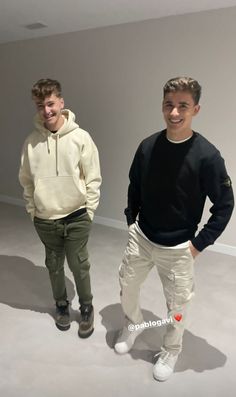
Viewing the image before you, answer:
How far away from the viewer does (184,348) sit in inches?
69.2

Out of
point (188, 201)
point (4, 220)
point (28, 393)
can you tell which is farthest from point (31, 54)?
point (28, 393)

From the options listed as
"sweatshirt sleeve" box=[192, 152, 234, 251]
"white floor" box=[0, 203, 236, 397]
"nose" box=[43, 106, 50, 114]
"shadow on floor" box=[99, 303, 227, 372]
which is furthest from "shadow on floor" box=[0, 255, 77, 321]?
"nose" box=[43, 106, 50, 114]

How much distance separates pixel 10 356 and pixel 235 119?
2254 millimetres

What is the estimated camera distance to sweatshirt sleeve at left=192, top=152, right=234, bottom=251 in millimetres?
1253

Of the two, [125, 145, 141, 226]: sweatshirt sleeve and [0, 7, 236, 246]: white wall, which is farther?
[0, 7, 236, 246]: white wall

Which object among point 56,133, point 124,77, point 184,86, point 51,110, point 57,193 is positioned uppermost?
point 124,77

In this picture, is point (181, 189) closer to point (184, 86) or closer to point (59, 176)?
point (184, 86)

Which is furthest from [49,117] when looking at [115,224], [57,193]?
[115,224]

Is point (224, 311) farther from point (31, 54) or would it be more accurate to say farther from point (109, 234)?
point (31, 54)

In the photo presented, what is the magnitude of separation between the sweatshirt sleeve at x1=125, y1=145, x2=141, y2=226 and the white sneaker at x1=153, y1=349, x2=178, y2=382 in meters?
0.66

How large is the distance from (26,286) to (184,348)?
1.17 m

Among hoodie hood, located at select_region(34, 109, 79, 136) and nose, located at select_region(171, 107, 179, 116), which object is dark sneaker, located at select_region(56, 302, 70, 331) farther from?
nose, located at select_region(171, 107, 179, 116)

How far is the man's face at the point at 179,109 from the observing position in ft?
4.00

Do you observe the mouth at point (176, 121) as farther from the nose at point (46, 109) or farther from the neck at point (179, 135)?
the nose at point (46, 109)
